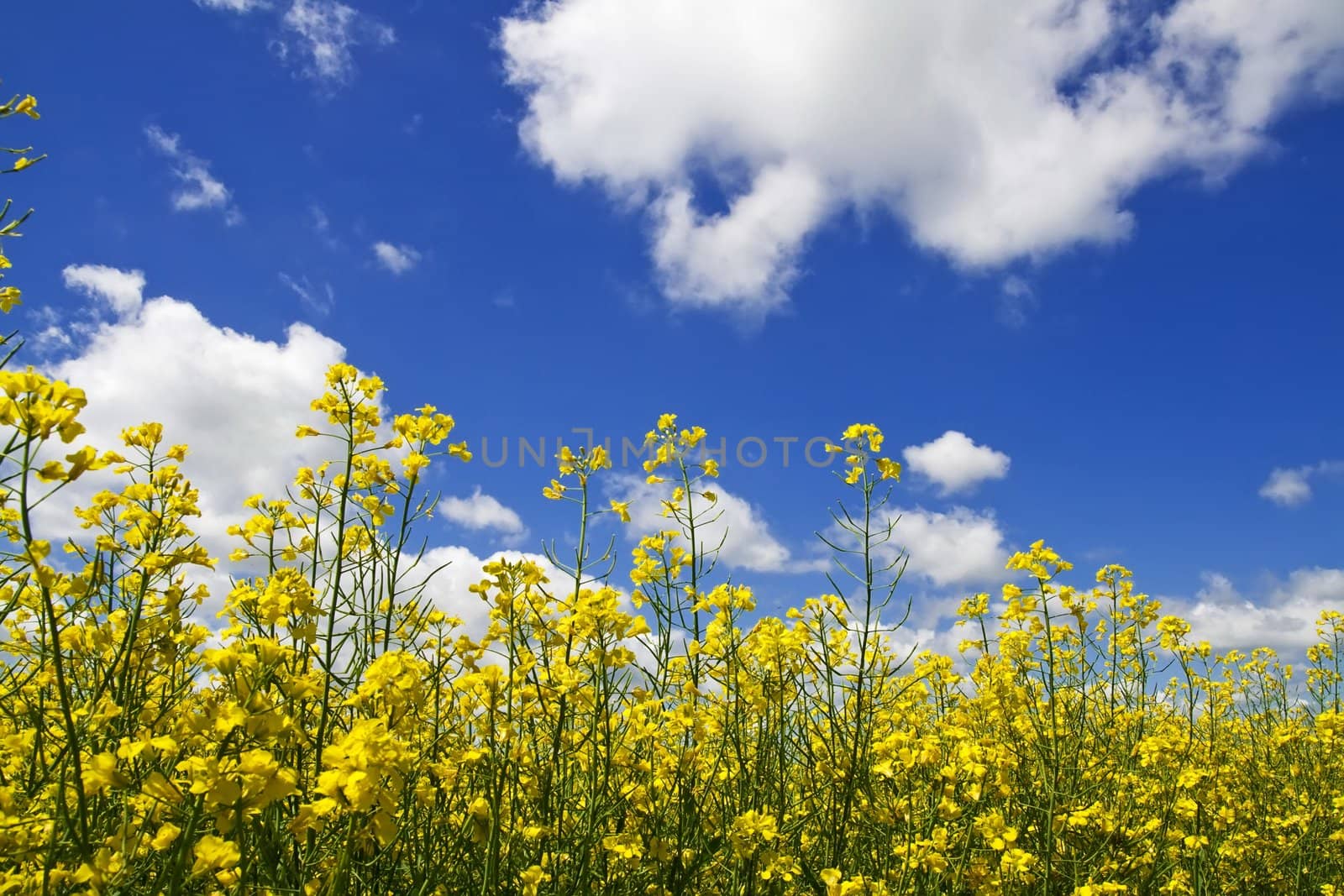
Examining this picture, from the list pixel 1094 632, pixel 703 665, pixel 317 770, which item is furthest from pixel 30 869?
pixel 1094 632

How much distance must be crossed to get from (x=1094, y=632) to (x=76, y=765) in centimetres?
560

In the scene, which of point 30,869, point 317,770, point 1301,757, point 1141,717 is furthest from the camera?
point 1301,757

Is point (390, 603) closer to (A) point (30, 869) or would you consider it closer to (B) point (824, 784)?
(A) point (30, 869)

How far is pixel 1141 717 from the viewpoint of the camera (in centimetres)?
526

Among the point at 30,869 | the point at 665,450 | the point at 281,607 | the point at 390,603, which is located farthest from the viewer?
the point at 665,450

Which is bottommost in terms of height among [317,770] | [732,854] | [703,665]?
[732,854]

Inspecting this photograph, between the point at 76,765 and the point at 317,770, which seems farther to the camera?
the point at 317,770

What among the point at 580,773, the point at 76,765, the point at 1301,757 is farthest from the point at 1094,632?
the point at 76,765

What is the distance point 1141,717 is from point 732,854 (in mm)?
3794

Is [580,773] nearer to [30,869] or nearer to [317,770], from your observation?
Result: [317,770]

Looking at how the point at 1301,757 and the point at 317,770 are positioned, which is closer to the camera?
the point at 317,770

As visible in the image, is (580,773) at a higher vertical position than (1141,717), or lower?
lower

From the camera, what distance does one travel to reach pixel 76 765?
1.51m

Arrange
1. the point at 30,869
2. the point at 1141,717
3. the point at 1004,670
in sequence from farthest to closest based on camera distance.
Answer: the point at 1141,717 → the point at 1004,670 → the point at 30,869
